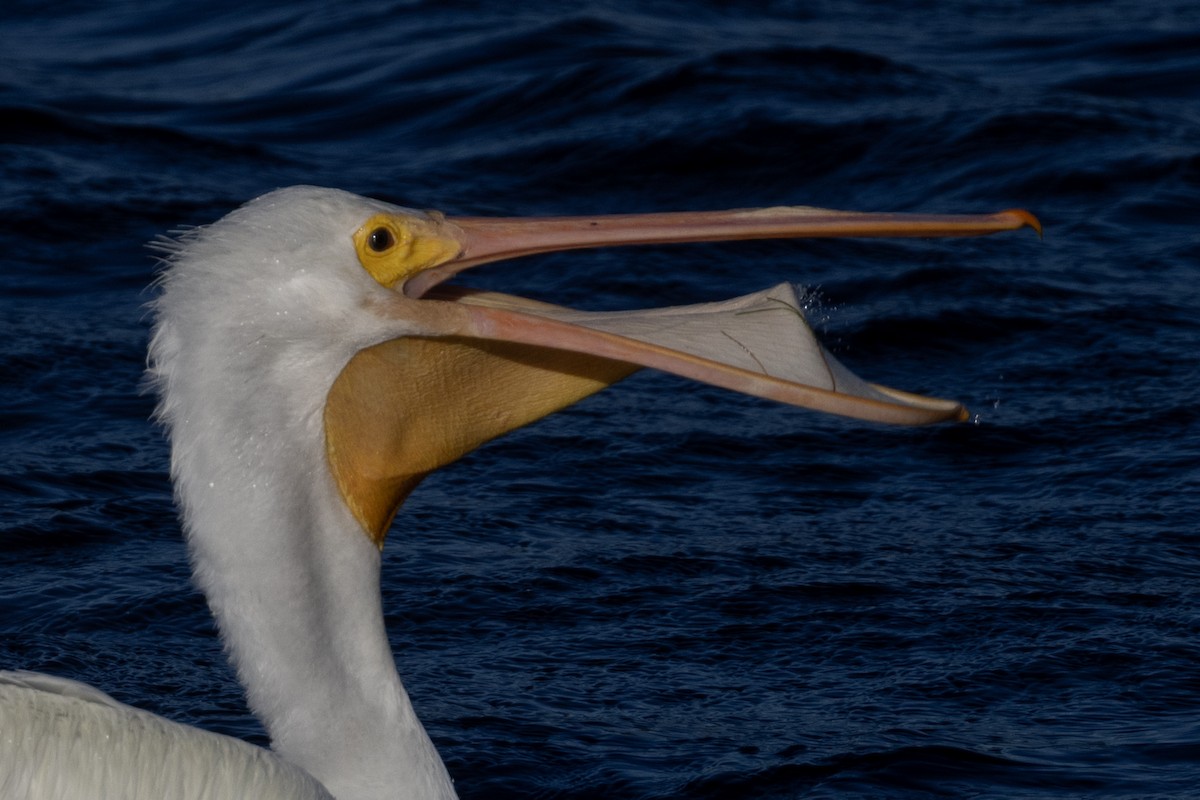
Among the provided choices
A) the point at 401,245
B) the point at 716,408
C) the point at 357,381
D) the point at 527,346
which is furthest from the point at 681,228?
the point at 716,408

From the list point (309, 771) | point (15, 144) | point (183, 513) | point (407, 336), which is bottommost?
point (309, 771)

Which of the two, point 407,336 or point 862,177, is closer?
point 407,336

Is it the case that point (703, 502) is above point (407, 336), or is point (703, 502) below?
below

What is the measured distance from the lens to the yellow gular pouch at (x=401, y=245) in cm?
263

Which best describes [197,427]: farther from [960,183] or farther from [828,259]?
[960,183]

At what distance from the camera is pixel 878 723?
3.66 meters

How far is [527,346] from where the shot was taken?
2771mm

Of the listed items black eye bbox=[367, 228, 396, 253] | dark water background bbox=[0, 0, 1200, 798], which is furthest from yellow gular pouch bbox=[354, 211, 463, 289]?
dark water background bbox=[0, 0, 1200, 798]

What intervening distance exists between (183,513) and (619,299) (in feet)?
11.5

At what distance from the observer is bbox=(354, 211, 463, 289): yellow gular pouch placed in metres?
2.63

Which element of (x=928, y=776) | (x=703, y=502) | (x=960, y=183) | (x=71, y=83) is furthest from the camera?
(x=71, y=83)

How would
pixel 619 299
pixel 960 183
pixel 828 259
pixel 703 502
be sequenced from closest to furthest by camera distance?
pixel 703 502, pixel 619 299, pixel 828 259, pixel 960 183

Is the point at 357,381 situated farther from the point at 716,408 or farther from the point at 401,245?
the point at 716,408

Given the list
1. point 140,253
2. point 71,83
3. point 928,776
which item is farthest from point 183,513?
point 71,83
